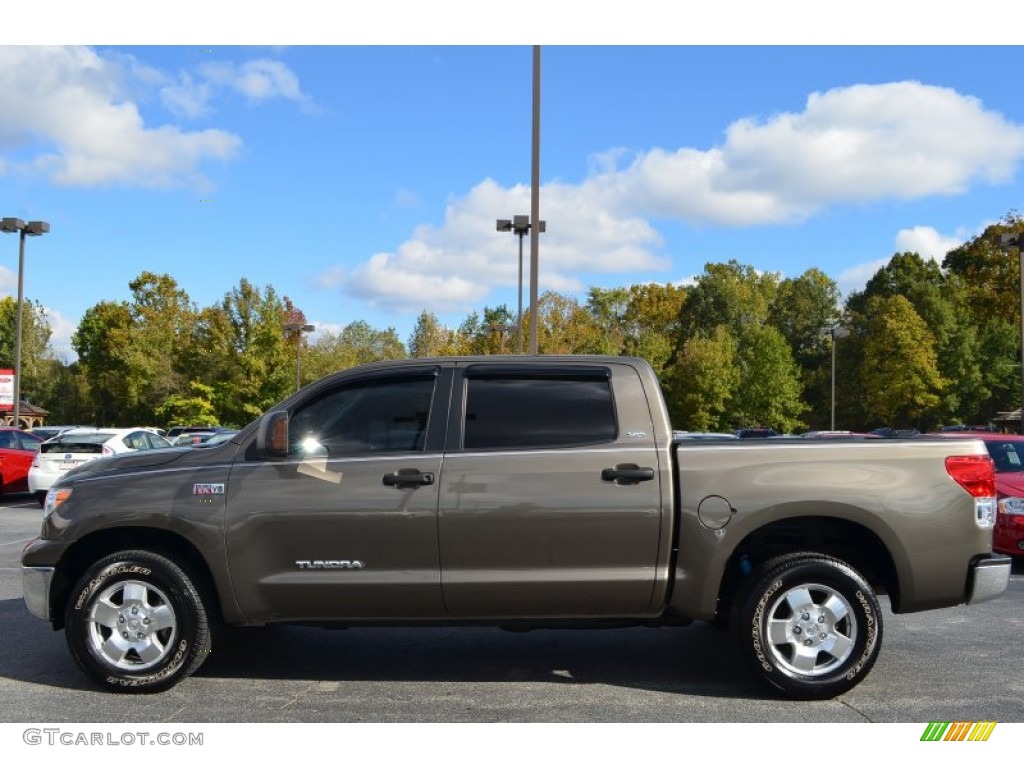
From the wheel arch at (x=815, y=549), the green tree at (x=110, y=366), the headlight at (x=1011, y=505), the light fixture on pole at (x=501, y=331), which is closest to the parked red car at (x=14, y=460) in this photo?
the headlight at (x=1011, y=505)

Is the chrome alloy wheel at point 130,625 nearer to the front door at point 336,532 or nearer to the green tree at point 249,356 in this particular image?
the front door at point 336,532

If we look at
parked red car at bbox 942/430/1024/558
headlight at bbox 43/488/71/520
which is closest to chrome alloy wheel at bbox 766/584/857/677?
headlight at bbox 43/488/71/520

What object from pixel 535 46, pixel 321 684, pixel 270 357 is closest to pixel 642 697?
pixel 321 684

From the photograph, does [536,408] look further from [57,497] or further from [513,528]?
[57,497]

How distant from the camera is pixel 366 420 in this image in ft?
19.0

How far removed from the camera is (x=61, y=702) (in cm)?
548

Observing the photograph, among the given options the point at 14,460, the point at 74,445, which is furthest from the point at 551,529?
the point at 14,460

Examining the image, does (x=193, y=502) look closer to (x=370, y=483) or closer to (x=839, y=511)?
(x=370, y=483)

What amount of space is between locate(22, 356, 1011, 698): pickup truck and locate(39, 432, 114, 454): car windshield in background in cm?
1342

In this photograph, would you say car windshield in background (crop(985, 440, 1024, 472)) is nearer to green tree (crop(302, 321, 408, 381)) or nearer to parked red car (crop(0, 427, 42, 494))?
green tree (crop(302, 321, 408, 381))

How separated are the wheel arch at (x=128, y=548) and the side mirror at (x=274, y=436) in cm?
74

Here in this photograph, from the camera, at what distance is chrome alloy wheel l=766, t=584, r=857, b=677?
5551 mm
